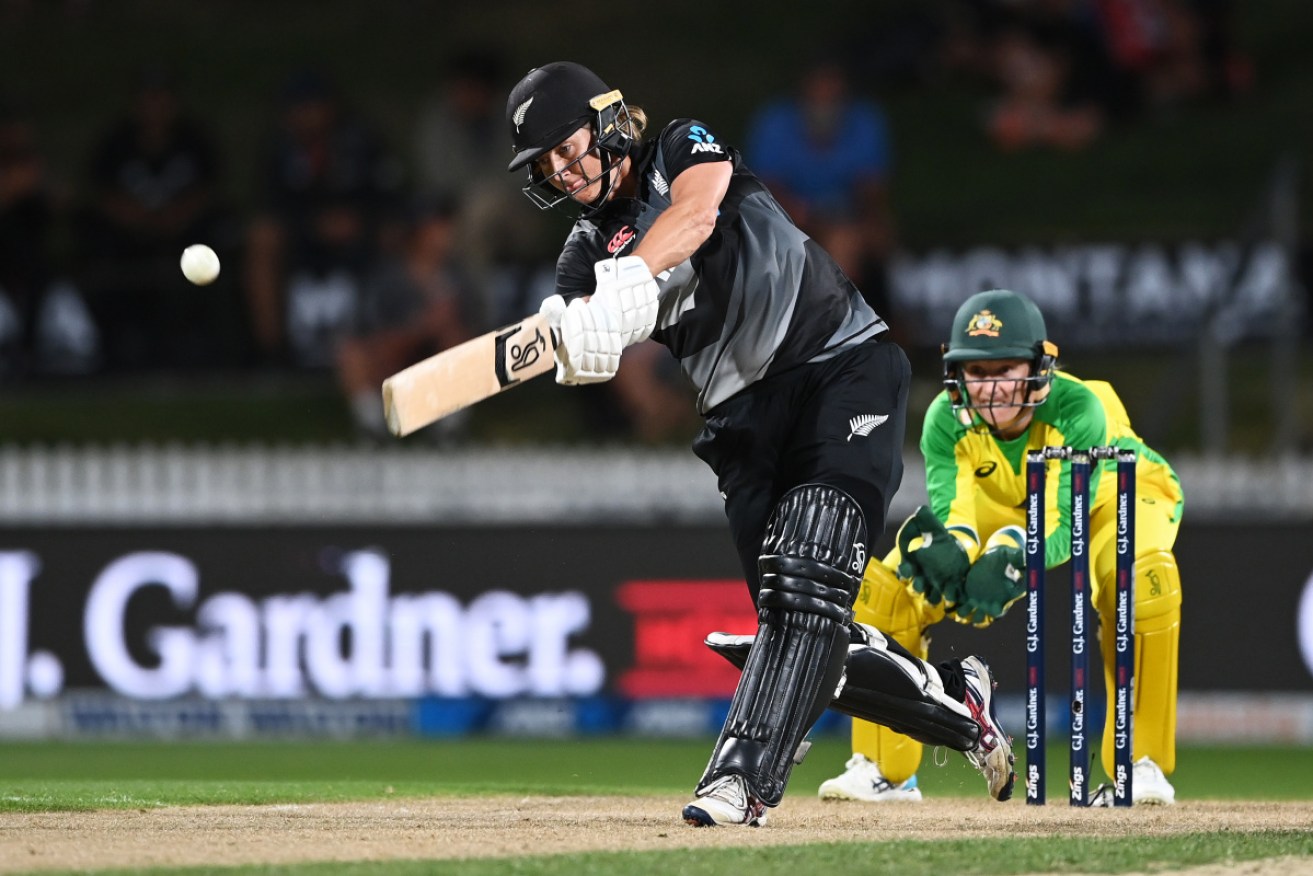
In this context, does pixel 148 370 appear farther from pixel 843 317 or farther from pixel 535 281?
pixel 843 317

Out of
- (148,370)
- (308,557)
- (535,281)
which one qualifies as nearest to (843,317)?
(308,557)

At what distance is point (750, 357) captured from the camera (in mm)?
5336

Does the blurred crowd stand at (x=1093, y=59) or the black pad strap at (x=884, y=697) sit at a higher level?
the blurred crowd stand at (x=1093, y=59)

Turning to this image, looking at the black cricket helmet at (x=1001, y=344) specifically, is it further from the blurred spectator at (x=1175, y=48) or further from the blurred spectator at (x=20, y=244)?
the blurred spectator at (x=1175, y=48)

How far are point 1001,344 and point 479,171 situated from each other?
297 inches

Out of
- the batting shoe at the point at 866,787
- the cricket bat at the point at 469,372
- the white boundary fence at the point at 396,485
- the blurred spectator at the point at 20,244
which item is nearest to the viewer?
the cricket bat at the point at 469,372

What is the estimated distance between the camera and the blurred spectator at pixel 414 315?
1262 cm

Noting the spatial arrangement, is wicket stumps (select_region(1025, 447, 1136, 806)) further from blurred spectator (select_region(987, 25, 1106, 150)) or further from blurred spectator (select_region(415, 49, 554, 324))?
blurred spectator (select_region(987, 25, 1106, 150))

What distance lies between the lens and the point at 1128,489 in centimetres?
595

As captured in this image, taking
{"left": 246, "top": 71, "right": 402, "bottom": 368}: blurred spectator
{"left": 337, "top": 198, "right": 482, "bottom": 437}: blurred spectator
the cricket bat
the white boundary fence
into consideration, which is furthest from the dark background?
the cricket bat

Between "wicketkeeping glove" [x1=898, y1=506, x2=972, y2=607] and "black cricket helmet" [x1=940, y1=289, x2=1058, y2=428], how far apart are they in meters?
0.49

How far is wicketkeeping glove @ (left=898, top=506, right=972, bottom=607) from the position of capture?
6.14m

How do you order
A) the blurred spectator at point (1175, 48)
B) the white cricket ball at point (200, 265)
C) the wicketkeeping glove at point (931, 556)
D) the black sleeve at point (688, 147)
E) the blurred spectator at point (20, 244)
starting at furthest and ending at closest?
the blurred spectator at point (1175, 48)
the blurred spectator at point (20, 244)
the wicketkeeping glove at point (931, 556)
the white cricket ball at point (200, 265)
the black sleeve at point (688, 147)

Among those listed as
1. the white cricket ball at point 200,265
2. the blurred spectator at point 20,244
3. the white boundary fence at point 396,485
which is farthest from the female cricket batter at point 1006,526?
the blurred spectator at point 20,244
